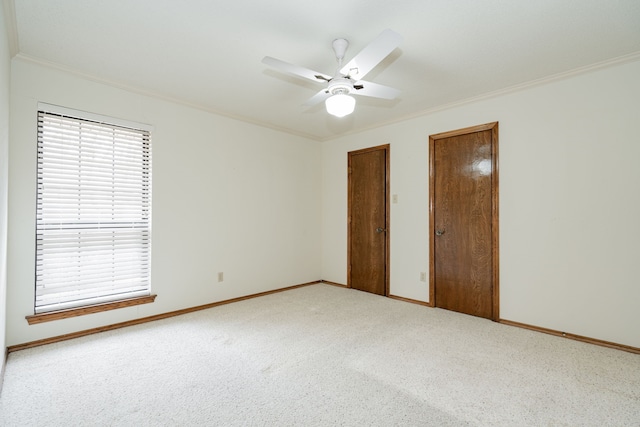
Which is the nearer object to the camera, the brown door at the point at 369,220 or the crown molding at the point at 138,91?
the crown molding at the point at 138,91

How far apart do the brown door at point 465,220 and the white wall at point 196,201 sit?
2.03 m

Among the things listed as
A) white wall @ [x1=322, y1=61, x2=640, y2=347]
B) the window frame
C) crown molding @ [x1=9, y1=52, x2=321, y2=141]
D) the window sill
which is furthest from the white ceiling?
the window sill

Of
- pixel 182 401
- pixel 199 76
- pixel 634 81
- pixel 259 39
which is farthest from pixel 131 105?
pixel 634 81

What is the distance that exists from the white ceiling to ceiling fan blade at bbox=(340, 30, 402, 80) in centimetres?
32

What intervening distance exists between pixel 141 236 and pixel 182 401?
195 cm

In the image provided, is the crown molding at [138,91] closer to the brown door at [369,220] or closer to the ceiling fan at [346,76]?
the brown door at [369,220]

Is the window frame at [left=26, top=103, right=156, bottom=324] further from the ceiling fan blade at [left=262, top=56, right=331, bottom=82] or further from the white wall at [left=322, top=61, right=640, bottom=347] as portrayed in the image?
the white wall at [left=322, top=61, right=640, bottom=347]

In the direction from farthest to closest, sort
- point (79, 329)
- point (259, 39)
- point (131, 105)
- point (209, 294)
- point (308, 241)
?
point (308, 241) < point (209, 294) < point (131, 105) < point (79, 329) < point (259, 39)

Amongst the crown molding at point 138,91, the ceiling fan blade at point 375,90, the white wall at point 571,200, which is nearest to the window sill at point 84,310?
the crown molding at point 138,91

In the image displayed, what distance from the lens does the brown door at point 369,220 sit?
166 inches

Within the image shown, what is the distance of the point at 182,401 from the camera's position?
1.82 meters

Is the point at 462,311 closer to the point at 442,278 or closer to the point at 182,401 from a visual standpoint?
the point at 442,278

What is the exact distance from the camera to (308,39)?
2.22 metres

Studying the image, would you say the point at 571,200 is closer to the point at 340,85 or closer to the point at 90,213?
Result: the point at 340,85
